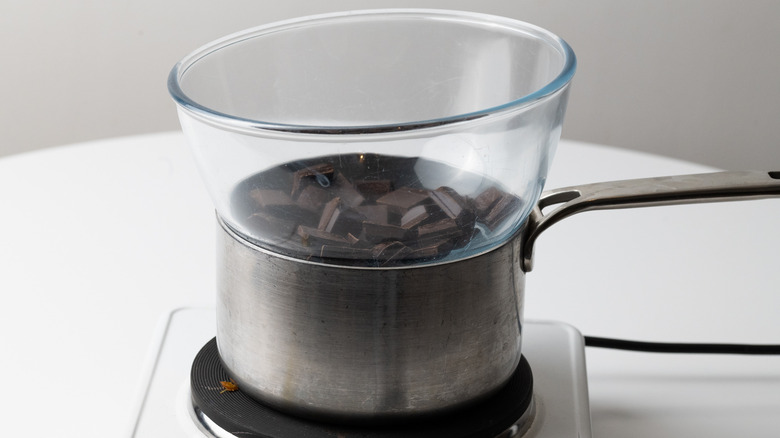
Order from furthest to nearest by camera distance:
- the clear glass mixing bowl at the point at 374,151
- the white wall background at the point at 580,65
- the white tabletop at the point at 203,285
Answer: the white wall background at the point at 580,65
the white tabletop at the point at 203,285
the clear glass mixing bowl at the point at 374,151

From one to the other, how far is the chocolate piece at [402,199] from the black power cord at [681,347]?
0.24 m

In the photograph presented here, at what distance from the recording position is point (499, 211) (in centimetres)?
53

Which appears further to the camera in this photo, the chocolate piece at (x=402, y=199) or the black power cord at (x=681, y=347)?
the black power cord at (x=681, y=347)

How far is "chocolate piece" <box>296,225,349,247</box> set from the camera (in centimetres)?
50

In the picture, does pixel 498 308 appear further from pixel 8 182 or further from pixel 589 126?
pixel 589 126

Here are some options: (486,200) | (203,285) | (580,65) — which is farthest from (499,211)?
(580,65)

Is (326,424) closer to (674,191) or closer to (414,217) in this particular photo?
(414,217)

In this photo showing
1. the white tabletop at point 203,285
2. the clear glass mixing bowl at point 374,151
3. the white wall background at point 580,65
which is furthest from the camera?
the white wall background at point 580,65

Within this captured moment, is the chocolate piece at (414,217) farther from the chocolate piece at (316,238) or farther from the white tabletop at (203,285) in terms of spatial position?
the white tabletop at (203,285)

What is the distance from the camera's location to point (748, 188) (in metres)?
0.53

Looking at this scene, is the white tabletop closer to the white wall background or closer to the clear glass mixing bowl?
the clear glass mixing bowl

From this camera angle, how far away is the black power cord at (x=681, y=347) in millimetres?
688

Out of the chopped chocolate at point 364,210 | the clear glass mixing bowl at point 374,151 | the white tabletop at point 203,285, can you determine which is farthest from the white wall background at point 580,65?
the chopped chocolate at point 364,210

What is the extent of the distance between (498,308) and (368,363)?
0.28ft
